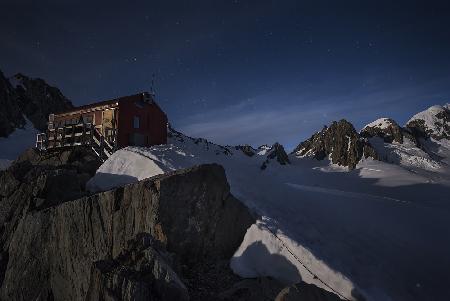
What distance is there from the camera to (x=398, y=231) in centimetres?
1218

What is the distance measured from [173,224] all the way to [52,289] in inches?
243

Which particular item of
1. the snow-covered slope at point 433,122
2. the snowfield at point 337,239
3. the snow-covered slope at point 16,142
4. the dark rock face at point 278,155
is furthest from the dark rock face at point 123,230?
the snow-covered slope at point 433,122

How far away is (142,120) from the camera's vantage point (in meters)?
29.3

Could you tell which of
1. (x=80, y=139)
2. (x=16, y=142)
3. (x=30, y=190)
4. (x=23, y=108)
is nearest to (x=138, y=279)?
(x=30, y=190)

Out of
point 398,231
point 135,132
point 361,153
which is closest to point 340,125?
point 361,153

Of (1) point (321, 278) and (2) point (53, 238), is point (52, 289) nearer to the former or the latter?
(2) point (53, 238)

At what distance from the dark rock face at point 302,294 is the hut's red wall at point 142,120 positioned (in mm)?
22266

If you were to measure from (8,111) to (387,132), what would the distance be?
364 ft

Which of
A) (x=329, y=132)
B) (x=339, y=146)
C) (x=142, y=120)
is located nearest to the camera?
(x=142, y=120)

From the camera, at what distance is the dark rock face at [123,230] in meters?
10.1

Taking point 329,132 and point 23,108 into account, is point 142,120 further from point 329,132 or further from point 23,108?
point 329,132

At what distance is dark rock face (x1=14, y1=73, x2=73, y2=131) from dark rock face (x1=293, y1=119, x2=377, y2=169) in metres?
72.4

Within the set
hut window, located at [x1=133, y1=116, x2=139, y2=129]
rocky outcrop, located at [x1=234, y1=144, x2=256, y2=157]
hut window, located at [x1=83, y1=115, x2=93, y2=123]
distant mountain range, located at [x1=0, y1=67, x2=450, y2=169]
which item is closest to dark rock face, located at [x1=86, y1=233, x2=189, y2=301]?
hut window, located at [x1=133, y1=116, x2=139, y2=129]

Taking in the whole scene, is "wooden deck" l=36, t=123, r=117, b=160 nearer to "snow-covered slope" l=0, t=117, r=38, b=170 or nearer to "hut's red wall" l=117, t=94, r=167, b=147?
"hut's red wall" l=117, t=94, r=167, b=147
